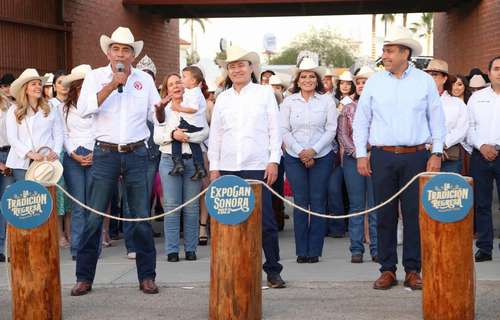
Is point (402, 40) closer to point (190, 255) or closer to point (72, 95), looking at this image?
point (190, 255)

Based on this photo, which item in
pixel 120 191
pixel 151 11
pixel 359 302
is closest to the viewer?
pixel 359 302

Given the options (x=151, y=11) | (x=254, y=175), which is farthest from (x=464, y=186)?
(x=151, y=11)

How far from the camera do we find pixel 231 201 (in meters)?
6.87

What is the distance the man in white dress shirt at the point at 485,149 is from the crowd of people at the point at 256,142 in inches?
0.5

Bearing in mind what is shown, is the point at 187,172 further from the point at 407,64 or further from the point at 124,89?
the point at 407,64

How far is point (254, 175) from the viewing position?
26.8 ft

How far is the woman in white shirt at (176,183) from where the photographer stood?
10000 mm

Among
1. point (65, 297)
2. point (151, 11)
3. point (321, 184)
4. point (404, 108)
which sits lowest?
point (65, 297)

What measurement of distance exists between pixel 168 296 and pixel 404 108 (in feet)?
8.31

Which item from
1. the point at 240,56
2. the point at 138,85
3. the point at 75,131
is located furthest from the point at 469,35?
the point at 138,85

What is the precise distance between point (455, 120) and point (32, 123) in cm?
451

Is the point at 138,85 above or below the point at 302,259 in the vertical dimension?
above

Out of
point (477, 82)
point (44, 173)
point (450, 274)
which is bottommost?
point (450, 274)

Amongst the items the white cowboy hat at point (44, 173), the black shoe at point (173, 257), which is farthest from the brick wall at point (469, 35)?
the white cowboy hat at point (44, 173)
